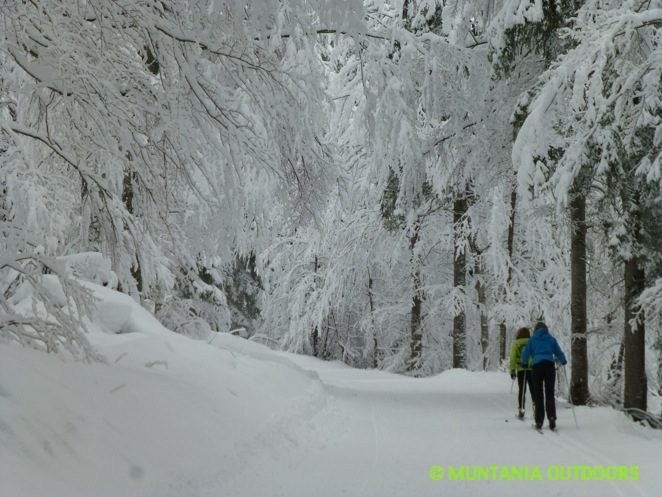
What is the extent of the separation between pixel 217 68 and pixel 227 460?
147 inches

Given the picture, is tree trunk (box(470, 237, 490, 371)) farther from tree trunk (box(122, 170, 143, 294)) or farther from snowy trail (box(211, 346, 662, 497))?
tree trunk (box(122, 170, 143, 294))

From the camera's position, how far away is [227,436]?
25.9 feet

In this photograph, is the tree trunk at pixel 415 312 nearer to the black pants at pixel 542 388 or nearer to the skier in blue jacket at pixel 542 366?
the skier in blue jacket at pixel 542 366

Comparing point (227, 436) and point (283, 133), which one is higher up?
point (283, 133)

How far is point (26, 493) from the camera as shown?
4516 mm

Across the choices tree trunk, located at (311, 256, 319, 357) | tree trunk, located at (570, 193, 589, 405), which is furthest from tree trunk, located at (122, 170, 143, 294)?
tree trunk, located at (311, 256, 319, 357)

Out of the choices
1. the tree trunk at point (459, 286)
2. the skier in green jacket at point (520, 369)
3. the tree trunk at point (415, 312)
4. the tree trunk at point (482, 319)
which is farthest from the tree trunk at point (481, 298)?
the skier in green jacket at point (520, 369)

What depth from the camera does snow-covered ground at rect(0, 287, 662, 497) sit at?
217 inches

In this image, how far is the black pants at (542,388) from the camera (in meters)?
10.8

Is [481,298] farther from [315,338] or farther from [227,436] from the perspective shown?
[227,436]

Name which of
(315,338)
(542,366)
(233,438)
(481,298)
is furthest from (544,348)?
(315,338)

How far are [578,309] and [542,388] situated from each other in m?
3.17

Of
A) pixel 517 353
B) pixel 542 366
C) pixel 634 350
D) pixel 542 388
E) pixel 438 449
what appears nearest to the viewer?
pixel 438 449

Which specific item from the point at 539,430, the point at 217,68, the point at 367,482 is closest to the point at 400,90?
the point at 217,68
